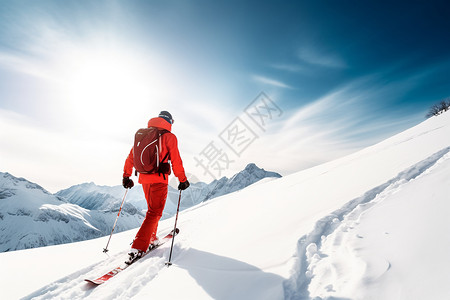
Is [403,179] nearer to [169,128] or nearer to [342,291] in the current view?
[342,291]

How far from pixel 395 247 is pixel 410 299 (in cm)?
88

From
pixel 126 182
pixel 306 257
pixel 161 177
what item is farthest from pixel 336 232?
pixel 126 182

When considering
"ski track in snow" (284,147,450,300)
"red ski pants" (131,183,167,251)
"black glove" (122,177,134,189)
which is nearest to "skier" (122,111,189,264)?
"red ski pants" (131,183,167,251)

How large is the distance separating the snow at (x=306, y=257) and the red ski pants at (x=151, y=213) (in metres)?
0.41

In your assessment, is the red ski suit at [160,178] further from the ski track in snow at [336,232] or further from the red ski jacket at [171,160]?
the ski track in snow at [336,232]

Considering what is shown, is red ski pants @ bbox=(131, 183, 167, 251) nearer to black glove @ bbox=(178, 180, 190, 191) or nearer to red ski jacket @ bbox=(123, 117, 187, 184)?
red ski jacket @ bbox=(123, 117, 187, 184)

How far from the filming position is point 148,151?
4.55 m

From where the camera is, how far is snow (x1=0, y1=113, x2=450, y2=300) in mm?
2014

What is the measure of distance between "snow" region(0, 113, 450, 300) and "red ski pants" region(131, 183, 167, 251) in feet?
1.35

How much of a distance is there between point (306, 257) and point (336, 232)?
0.75 m

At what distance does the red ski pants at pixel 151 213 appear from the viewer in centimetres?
418

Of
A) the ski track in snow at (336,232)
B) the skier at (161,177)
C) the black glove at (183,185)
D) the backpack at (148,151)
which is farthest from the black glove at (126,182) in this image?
the ski track in snow at (336,232)

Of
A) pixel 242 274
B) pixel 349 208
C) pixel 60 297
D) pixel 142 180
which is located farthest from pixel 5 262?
pixel 349 208

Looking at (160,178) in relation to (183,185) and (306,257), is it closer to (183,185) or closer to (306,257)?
(183,185)
